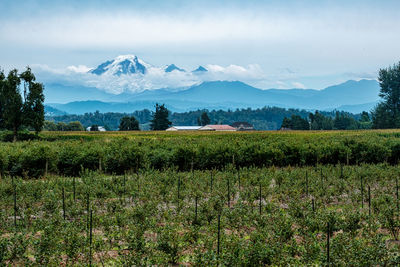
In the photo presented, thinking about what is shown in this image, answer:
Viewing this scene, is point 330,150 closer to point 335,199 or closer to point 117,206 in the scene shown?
point 335,199

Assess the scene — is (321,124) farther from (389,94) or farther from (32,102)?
(32,102)

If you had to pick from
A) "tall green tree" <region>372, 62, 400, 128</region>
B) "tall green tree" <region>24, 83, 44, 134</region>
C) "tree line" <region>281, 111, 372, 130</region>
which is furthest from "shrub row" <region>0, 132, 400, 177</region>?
"tree line" <region>281, 111, 372, 130</region>

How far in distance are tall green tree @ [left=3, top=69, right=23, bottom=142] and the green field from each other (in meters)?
25.3

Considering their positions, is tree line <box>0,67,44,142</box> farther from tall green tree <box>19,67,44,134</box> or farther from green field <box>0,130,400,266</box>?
green field <box>0,130,400,266</box>

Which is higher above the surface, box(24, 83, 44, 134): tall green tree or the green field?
box(24, 83, 44, 134): tall green tree

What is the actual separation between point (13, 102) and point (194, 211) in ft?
135

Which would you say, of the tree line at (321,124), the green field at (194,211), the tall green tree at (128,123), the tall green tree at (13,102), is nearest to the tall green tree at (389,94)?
the tree line at (321,124)

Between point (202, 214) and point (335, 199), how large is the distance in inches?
274

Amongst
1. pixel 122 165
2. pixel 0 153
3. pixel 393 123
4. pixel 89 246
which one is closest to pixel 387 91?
pixel 393 123

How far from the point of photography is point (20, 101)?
45.5 meters

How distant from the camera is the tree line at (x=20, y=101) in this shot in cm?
4522

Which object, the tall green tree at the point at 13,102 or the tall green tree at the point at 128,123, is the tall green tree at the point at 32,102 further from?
→ the tall green tree at the point at 128,123

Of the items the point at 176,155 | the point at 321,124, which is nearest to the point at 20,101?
the point at 176,155

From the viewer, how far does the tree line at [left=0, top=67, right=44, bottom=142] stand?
45.2m
